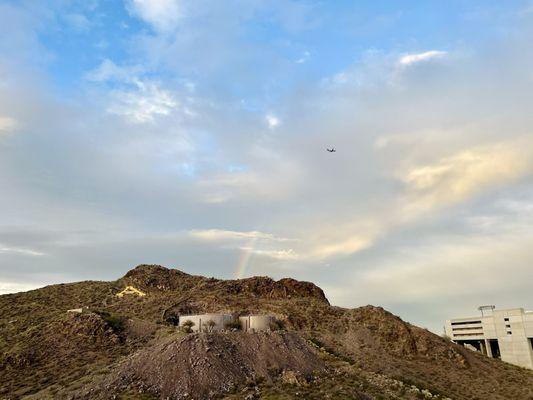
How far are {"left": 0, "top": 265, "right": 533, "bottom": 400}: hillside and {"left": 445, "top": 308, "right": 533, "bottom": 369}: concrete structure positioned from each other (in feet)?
48.0

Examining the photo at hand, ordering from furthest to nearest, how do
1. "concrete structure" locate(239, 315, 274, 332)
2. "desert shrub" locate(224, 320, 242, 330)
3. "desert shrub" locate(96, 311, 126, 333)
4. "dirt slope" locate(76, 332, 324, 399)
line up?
"concrete structure" locate(239, 315, 274, 332)
"desert shrub" locate(96, 311, 126, 333)
"desert shrub" locate(224, 320, 242, 330)
"dirt slope" locate(76, 332, 324, 399)

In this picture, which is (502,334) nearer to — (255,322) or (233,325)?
(255,322)

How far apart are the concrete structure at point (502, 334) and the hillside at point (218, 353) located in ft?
48.0

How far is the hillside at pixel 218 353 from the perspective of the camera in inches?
1729

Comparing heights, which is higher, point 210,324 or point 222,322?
point 222,322

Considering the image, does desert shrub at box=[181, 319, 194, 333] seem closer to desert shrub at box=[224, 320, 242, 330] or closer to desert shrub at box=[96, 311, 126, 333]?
desert shrub at box=[224, 320, 242, 330]

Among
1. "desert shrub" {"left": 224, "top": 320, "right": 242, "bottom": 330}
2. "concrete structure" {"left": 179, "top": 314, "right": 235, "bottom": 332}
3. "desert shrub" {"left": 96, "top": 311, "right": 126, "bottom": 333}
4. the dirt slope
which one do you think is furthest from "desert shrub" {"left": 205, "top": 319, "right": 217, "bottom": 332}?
"desert shrub" {"left": 96, "top": 311, "right": 126, "bottom": 333}

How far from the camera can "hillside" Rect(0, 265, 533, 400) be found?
43.9 m

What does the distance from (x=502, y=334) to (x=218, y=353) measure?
271 ft

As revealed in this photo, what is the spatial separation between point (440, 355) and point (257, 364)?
40227mm

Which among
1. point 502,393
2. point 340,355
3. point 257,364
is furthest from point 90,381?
point 502,393

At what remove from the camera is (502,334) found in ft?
333

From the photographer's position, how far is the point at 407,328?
258 ft

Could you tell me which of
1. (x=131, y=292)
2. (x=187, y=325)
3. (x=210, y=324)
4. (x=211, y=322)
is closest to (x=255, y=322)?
(x=211, y=322)
